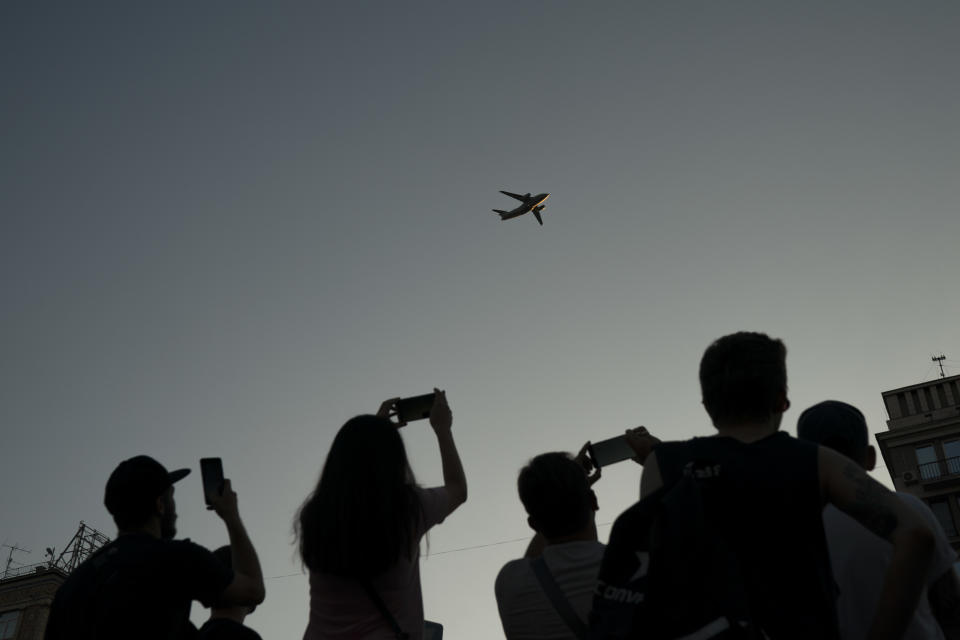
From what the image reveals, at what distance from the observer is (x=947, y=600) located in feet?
11.2

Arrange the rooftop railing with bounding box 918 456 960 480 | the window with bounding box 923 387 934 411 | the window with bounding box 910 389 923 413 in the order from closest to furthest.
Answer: the rooftop railing with bounding box 918 456 960 480 → the window with bounding box 923 387 934 411 → the window with bounding box 910 389 923 413

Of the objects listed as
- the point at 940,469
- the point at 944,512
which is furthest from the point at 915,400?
the point at 944,512

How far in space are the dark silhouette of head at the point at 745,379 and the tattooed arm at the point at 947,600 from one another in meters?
1.19

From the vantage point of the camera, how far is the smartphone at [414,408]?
4.56m

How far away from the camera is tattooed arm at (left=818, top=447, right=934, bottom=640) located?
2445 millimetres

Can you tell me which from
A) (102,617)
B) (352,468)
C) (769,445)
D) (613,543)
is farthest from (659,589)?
(102,617)

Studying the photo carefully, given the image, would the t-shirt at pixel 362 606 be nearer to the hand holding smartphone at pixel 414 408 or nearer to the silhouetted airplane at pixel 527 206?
the hand holding smartphone at pixel 414 408

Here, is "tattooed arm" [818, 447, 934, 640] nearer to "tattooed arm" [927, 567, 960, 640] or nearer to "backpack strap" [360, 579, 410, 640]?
"tattooed arm" [927, 567, 960, 640]

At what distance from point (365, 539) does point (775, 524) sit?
5.78 ft

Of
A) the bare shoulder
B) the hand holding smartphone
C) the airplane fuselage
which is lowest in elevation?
the bare shoulder

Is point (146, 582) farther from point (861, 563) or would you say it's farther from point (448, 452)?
point (861, 563)

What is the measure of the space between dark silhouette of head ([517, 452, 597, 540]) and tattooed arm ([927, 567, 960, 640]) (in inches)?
57.8

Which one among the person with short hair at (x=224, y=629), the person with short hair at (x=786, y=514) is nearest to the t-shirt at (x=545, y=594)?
the person with short hair at (x=786, y=514)

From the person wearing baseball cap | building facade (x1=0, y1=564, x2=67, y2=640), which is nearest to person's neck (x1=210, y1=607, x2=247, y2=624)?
the person wearing baseball cap
